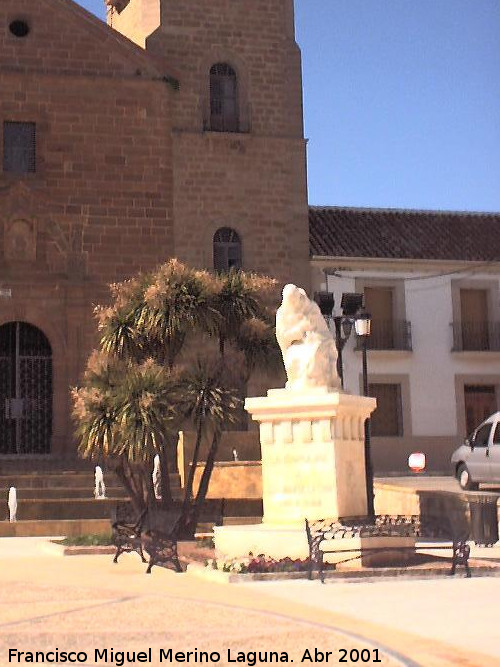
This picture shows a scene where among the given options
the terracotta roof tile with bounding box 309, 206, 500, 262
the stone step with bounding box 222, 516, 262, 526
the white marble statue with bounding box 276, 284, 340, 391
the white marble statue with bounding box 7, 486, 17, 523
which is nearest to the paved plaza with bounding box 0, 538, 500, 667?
the white marble statue with bounding box 276, 284, 340, 391

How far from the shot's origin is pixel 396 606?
9.52 m

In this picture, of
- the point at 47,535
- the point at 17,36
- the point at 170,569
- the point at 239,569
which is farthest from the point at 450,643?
the point at 17,36

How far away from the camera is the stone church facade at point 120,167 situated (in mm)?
26750

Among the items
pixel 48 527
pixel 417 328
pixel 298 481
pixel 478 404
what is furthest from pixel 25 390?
pixel 298 481

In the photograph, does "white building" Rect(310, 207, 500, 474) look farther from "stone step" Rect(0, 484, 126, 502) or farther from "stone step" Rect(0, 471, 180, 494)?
"stone step" Rect(0, 484, 126, 502)

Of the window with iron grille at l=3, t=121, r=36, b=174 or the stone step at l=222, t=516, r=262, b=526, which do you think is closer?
the stone step at l=222, t=516, r=262, b=526

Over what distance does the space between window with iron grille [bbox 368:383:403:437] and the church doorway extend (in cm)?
862

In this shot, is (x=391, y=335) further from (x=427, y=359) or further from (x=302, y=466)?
(x=302, y=466)

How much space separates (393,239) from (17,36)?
11385 mm

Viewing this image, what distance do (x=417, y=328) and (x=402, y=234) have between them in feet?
9.87

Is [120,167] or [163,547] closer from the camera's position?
[163,547]

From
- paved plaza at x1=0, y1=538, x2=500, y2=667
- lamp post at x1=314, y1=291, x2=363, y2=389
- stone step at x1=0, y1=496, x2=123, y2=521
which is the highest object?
lamp post at x1=314, y1=291, x2=363, y2=389

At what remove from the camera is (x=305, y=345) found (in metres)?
13.1

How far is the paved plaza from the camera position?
7.45 m
